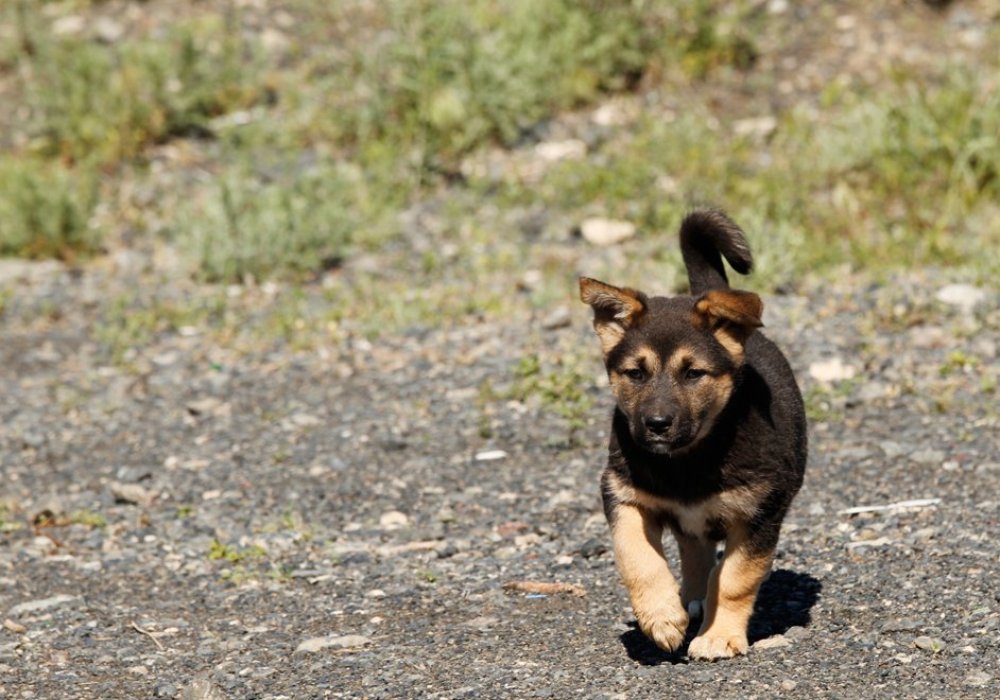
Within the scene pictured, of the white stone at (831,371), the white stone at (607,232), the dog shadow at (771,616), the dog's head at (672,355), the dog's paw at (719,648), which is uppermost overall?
the dog's head at (672,355)

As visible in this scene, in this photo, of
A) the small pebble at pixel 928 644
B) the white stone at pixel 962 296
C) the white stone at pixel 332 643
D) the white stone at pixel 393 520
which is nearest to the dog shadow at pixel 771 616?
the small pebble at pixel 928 644

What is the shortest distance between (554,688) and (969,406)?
3682mm

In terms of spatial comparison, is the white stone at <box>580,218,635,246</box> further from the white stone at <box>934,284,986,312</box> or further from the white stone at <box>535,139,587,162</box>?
the white stone at <box>934,284,986,312</box>

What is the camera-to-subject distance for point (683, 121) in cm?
1128

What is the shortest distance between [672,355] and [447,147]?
6.61 meters

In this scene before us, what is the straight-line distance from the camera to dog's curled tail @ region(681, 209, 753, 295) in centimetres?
566

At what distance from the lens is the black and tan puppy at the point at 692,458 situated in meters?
5.07

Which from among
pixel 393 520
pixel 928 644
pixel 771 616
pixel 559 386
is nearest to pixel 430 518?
pixel 393 520

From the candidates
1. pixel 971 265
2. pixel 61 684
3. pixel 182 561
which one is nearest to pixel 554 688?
pixel 61 684

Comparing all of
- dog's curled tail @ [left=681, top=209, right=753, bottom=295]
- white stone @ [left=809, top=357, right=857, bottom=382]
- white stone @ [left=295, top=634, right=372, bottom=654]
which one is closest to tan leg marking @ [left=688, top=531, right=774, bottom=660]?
dog's curled tail @ [left=681, top=209, right=753, bottom=295]

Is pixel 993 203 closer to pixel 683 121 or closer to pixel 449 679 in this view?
pixel 683 121

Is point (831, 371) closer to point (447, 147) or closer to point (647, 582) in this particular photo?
point (647, 582)

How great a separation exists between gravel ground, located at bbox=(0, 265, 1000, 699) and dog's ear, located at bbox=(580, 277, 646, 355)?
110cm

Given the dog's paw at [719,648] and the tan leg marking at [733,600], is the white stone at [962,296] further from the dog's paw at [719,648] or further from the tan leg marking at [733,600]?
the dog's paw at [719,648]
